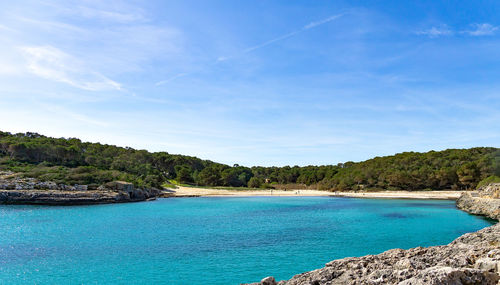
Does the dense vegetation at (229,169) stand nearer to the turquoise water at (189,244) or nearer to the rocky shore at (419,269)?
the turquoise water at (189,244)

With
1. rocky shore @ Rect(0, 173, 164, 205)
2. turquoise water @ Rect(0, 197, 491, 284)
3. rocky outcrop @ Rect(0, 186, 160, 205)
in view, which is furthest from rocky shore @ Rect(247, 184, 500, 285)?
rocky shore @ Rect(0, 173, 164, 205)

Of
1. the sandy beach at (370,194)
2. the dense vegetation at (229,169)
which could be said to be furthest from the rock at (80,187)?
the sandy beach at (370,194)

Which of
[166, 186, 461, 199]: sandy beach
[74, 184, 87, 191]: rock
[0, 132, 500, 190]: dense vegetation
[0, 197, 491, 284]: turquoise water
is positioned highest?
[0, 132, 500, 190]: dense vegetation

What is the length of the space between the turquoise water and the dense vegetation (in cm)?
3272

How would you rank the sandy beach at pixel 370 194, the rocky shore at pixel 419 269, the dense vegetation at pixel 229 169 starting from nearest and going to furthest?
1. the rocky shore at pixel 419 269
2. the sandy beach at pixel 370 194
3. the dense vegetation at pixel 229 169

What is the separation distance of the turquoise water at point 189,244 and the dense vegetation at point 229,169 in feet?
107

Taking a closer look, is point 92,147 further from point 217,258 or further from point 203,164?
point 217,258

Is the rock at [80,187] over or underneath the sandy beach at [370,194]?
over

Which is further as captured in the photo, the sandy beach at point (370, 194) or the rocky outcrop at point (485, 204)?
the sandy beach at point (370, 194)

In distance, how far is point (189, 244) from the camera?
20906 millimetres

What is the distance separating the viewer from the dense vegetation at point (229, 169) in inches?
2400

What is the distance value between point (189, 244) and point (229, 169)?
259ft

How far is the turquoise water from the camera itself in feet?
48.4

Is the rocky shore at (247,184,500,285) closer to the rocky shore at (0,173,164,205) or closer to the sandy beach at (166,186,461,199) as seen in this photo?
the rocky shore at (0,173,164,205)
